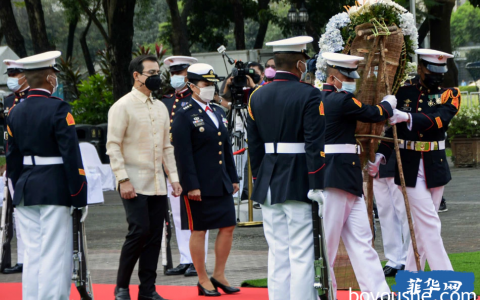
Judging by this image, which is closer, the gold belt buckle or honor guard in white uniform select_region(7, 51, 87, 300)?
honor guard in white uniform select_region(7, 51, 87, 300)

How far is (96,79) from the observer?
2636cm

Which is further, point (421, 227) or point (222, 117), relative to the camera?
point (222, 117)

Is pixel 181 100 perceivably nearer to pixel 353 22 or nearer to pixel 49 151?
pixel 353 22

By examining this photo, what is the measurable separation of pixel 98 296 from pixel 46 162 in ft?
5.56

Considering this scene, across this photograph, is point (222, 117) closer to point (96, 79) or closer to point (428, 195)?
point (428, 195)

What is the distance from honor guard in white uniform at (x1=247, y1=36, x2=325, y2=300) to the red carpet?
1128 mm

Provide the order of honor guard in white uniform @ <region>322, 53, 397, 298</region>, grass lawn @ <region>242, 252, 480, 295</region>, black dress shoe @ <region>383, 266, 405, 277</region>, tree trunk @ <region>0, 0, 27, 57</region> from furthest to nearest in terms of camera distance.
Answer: tree trunk @ <region>0, 0, 27, 57</region> < black dress shoe @ <region>383, 266, 405, 277</region> < grass lawn @ <region>242, 252, 480, 295</region> < honor guard in white uniform @ <region>322, 53, 397, 298</region>

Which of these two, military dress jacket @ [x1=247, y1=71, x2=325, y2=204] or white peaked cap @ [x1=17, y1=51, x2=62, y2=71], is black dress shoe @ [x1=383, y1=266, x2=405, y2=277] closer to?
military dress jacket @ [x1=247, y1=71, x2=325, y2=204]

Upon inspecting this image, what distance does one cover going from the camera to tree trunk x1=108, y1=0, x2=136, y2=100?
17.2 meters

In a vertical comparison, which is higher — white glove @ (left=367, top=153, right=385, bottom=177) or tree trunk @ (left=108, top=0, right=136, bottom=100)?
tree trunk @ (left=108, top=0, right=136, bottom=100)

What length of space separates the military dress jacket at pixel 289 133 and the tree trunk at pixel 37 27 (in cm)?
1696

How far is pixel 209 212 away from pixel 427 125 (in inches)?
78.3

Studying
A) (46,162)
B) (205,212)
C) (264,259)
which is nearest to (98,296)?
(205,212)

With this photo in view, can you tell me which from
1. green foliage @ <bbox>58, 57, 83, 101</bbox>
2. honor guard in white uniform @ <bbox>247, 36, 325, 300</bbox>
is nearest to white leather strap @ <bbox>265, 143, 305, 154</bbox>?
honor guard in white uniform @ <bbox>247, 36, 325, 300</bbox>
